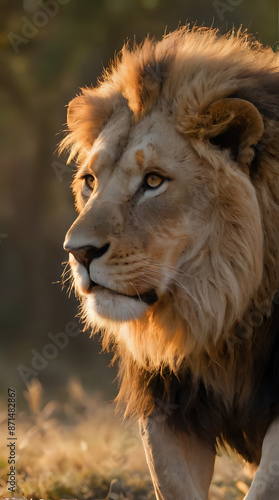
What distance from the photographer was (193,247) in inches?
107

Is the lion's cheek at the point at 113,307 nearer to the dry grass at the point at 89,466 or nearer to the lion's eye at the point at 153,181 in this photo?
the lion's eye at the point at 153,181

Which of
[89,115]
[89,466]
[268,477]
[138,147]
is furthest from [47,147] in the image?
[268,477]

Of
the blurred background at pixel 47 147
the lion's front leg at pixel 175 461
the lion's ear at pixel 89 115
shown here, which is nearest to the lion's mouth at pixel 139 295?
the lion's front leg at pixel 175 461

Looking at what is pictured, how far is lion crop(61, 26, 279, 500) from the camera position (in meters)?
2.69

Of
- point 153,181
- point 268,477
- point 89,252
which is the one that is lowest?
→ point 268,477

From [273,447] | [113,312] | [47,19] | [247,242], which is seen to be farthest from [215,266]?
[47,19]

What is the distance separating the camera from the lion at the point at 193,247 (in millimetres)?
2689

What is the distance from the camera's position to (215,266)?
2.72 metres

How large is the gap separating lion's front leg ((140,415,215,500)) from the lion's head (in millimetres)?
306

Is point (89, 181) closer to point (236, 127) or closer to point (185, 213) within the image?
point (185, 213)

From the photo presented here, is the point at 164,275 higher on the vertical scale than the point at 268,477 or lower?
higher

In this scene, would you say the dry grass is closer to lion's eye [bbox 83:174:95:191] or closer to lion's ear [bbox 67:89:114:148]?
lion's eye [bbox 83:174:95:191]

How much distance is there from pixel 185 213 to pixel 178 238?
9cm

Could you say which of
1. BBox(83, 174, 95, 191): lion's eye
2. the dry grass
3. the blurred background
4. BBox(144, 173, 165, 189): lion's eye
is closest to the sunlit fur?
BBox(144, 173, 165, 189): lion's eye
